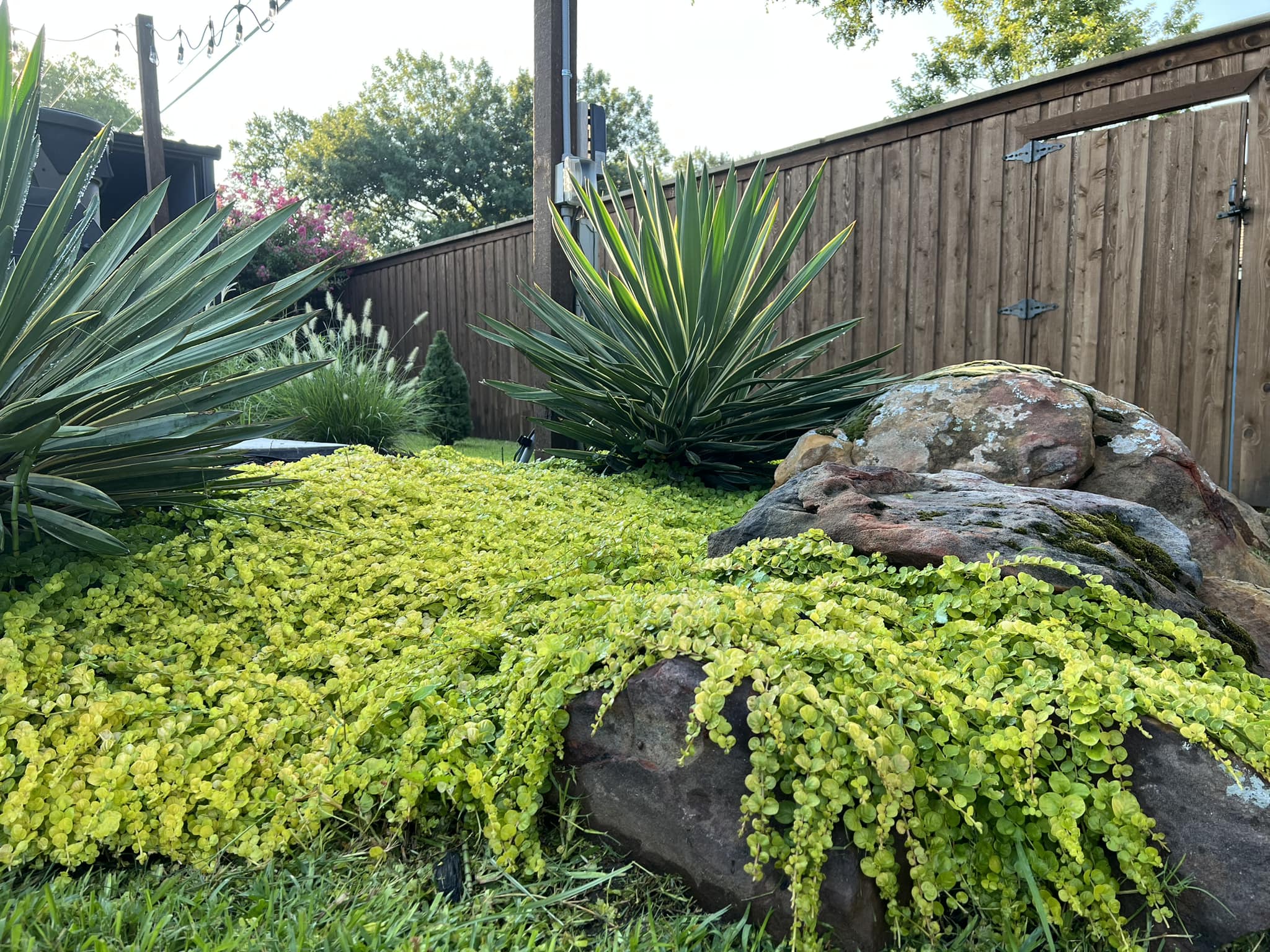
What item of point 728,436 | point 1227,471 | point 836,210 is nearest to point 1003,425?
point 728,436

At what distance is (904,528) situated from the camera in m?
2.12

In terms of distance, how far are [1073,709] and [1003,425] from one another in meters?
2.11

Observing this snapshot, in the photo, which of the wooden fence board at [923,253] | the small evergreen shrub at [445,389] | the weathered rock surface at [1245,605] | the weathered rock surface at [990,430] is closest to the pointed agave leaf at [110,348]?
the weathered rock surface at [990,430]

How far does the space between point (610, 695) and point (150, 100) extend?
11008mm

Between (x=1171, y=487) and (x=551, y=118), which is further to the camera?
(x=551, y=118)

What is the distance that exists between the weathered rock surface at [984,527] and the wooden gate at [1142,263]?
240cm

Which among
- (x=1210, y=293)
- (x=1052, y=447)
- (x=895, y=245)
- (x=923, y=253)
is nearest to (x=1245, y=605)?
(x=1052, y=447)

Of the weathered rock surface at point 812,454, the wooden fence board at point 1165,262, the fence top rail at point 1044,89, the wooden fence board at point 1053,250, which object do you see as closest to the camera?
the weathered rock surface at point 812,454

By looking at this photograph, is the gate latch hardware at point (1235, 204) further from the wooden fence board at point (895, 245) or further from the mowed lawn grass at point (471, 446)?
the mowed lawn grass at point (471, 446)

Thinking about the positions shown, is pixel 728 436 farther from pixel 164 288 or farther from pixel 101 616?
pixel 101 616

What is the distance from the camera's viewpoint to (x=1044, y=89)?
475 centimetres

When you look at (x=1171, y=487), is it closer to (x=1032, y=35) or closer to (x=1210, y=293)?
(x=1210, y=293)

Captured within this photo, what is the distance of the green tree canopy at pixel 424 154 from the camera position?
27.2 meters

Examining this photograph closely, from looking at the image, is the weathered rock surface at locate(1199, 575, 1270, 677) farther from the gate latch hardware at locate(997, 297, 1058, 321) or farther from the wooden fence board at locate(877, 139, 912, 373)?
the wooden fence board at locate(877, 139, 912, 373)
